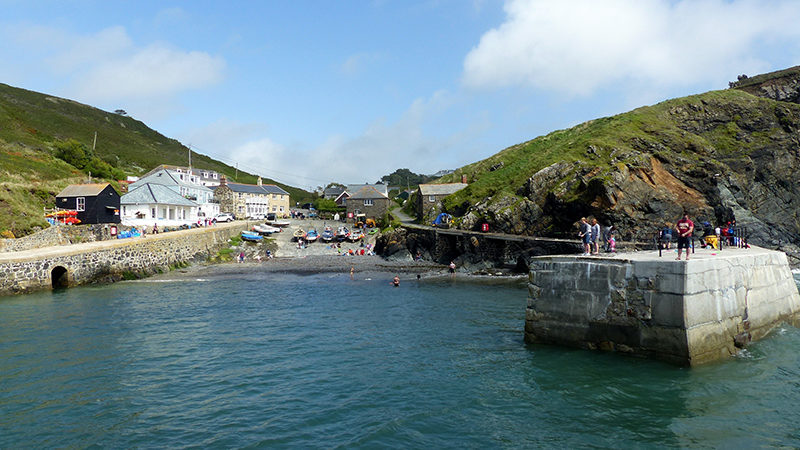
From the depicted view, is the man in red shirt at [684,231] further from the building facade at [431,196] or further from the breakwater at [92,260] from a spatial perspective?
the building facade at [431,196]

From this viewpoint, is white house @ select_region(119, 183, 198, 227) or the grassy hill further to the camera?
white house @ select_region(119, 183, 198, 227)

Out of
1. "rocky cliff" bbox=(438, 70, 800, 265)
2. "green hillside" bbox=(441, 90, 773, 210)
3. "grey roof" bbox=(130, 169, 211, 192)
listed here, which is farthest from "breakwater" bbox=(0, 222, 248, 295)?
"green hillside" bbox=(441, 90, 773, 210)

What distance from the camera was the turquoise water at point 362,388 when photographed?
11203mm

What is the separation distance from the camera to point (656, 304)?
575 inches

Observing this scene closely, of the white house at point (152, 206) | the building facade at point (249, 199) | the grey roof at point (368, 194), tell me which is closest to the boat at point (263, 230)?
the white house at point (152, 206)

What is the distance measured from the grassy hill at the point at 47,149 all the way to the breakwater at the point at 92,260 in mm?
9301

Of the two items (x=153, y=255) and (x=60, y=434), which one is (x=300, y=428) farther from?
(x=153, y=255)

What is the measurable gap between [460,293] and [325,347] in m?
16.9

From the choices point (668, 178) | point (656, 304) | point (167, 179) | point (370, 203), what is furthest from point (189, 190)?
point (656, 304)

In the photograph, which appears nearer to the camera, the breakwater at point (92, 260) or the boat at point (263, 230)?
the breakwater at point (92, 260)

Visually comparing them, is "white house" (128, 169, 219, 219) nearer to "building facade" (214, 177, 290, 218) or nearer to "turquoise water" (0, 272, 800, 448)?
"building facade" (214, 177, 290, 218)

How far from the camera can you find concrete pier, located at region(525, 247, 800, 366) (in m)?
14.3

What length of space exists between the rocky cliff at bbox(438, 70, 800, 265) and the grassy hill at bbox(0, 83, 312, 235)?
173ft

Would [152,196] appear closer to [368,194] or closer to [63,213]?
[63,213]
